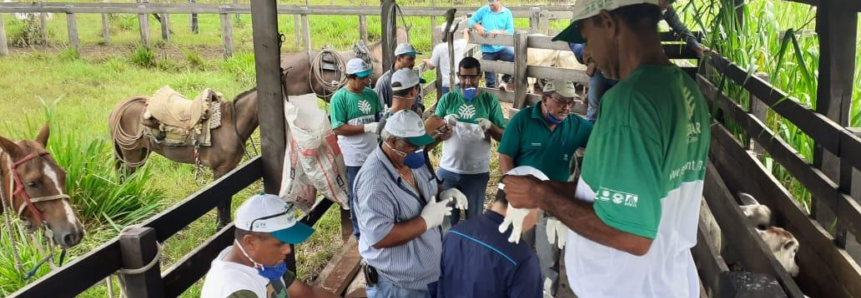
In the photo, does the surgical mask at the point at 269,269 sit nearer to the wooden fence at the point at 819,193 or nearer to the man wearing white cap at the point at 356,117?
the wooden fence at the point at 819,193

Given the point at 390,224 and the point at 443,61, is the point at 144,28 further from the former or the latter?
the point at 390,224

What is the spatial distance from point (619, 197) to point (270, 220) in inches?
54.4

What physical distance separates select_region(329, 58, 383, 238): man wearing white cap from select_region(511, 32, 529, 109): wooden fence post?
419 cm

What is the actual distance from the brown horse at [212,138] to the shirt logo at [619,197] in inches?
221

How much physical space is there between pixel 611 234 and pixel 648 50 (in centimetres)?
57

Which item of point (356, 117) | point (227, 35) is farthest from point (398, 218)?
point (227, 35)

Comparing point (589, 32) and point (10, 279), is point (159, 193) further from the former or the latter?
point (589, 32)

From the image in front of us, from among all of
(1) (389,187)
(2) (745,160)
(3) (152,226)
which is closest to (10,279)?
(3) (152,226)

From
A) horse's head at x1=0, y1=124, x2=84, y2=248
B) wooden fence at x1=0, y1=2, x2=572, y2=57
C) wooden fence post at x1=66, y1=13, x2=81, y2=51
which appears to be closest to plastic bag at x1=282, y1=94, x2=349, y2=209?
horse's head at x1=0, y1=124, x2=84, y2=248

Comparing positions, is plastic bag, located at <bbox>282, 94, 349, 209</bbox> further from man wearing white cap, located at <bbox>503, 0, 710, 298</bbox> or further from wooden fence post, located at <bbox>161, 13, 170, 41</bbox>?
wooden fence post, located at <bbox>161, 13, 170, 41</bbox>

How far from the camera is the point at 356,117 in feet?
17.9

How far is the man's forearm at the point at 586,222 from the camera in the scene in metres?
1.79

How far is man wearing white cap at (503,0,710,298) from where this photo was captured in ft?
5.78

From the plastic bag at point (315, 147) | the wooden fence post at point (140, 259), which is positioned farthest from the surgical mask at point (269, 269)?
the plastic bag at point (315, 147)
